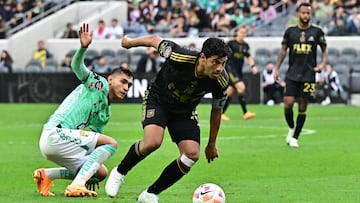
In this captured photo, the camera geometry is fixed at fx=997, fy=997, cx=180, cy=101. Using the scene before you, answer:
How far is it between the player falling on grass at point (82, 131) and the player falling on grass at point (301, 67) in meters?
7.54

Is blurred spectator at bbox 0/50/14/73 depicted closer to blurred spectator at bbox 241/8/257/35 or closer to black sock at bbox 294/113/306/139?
blurred spectator at bbox 241/8/257/35

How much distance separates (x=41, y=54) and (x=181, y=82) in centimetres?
3041

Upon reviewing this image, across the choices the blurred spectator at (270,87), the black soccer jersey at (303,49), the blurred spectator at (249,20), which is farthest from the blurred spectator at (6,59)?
the black soccer jersey at (303,49)

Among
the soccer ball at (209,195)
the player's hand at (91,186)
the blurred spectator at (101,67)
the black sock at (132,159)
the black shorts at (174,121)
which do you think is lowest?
Result: the blurred spectator at (101,67)

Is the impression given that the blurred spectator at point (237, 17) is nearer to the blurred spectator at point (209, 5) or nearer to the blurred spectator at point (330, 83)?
the blurred spectator at point (209, 5)

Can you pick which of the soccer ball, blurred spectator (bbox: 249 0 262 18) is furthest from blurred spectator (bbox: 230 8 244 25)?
the soccer ball

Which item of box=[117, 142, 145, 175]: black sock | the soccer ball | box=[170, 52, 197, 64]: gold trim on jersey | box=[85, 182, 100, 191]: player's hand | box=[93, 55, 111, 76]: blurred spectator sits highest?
box=[170, 52, 197, 64]: gold trim on jersey

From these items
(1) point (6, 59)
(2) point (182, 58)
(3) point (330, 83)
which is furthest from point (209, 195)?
(1) point (6, 59)

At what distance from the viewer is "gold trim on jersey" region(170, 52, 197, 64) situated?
32.7ft

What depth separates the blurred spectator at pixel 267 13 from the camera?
3872 centimetres

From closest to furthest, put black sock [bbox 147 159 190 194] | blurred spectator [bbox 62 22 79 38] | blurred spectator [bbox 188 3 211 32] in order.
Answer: black sock [bbox 147 159 190 194] < blurred spectator [bbox 188 3 211 32] < blurred spectator [bbox 62 22 79 38]

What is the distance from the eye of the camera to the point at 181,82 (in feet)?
33.3

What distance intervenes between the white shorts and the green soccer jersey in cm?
11

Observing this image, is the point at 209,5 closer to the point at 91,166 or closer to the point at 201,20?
the point at 201,20
